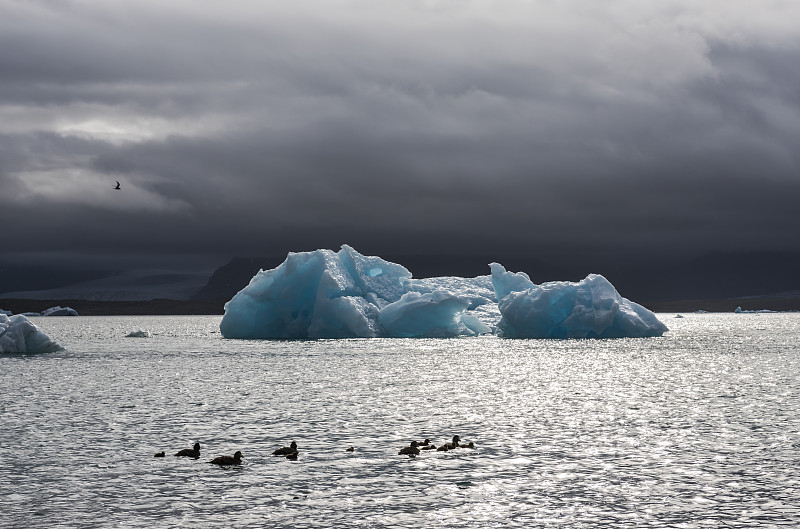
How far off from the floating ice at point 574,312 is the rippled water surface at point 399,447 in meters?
19.0

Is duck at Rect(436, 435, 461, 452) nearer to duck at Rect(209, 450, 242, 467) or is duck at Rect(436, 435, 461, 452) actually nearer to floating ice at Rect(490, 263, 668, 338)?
duck at Rect(209, 450, 242, 467)

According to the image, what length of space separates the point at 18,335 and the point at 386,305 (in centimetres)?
3078

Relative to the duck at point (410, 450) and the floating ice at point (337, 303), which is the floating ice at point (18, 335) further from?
the duck at point (410, 450)

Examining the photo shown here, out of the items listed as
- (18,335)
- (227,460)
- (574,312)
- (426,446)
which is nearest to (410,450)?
(426,446)

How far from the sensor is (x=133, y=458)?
24.3 metres

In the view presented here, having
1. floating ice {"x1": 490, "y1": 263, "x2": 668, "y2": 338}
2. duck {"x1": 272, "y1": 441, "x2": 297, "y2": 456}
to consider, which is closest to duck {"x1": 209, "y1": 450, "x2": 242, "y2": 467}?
duck {"x1": 272, "y1": 441, "x2": 297, "y2": 456}

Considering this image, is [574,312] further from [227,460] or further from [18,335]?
[227,460]

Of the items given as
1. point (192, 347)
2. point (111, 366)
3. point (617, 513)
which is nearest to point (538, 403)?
point (617, 513)

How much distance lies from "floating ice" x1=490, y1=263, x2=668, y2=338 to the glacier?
0.09 meters

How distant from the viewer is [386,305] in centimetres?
7825

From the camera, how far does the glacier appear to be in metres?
73.2

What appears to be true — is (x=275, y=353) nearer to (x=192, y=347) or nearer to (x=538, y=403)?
(x=192, y=347)

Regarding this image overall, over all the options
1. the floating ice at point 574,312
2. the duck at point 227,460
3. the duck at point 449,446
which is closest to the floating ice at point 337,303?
the floating ice at point 574,312

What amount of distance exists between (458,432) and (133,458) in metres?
11.1
